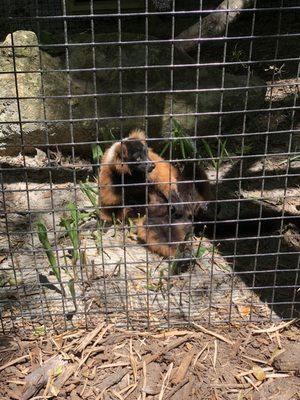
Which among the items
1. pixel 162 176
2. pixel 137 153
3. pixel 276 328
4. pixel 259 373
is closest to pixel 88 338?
pixel 259 373

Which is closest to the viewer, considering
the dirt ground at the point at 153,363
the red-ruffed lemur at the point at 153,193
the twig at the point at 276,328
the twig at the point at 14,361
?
the dirt ground at the point at 153,363

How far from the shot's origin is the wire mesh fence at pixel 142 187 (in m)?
2.90

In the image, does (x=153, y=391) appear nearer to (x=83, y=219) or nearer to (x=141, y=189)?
(x=83, y=219)

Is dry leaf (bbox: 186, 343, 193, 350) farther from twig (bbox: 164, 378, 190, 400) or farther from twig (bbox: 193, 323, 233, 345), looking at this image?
twig (bbox: 164, 378, 190, 400)

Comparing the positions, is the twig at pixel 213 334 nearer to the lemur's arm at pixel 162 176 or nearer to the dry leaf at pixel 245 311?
the dry leaf at pixel 245 311

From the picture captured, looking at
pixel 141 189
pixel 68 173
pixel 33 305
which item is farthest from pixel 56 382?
pixel 68 173

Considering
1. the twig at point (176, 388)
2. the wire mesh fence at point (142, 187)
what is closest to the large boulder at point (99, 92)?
the wire mesh fence at point (142, 187)

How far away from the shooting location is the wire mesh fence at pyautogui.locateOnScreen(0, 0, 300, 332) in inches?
114

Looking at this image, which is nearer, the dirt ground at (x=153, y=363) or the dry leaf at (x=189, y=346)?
the dirt ground at (x=153, y=363)

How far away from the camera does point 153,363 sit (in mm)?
3178

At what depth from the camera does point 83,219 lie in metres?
4.68

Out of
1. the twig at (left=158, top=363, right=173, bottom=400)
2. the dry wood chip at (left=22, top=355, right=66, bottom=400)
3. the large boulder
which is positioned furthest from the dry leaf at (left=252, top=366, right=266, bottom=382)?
the large boulder

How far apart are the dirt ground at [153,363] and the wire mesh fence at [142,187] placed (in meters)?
0.13

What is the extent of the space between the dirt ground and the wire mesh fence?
0.42 feet
